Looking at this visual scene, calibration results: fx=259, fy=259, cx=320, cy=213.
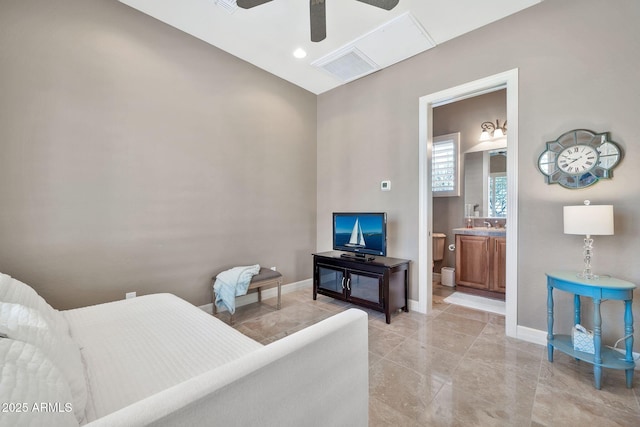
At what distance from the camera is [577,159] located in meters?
2.23

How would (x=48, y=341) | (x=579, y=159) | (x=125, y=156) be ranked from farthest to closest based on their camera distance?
(x=125, y=156), (x=579, y=159), (x=48, y=341)

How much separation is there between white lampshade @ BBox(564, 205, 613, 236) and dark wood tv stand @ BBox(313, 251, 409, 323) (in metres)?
1.55

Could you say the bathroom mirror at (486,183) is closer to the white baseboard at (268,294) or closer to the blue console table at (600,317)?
the blue console table at (600,317)

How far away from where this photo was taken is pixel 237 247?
3.37m

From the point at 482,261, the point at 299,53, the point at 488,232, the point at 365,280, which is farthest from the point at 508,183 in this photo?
the point at 299,53

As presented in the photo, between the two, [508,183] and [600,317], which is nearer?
[600,317]

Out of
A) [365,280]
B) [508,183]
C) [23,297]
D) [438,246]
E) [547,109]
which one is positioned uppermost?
[547,109]

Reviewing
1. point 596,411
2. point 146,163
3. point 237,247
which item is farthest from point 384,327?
point 146,163

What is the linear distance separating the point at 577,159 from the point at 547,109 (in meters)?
0.53

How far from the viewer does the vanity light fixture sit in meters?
3.97

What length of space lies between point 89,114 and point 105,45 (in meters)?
0.69

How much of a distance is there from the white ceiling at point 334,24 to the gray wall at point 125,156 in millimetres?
301

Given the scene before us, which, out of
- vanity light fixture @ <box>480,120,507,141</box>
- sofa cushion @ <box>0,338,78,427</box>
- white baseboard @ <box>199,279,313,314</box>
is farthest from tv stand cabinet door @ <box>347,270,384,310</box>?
vanity light fixture @ <box>480,120,507,141</box>

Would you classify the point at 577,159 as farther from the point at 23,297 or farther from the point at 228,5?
the point at 23,297
